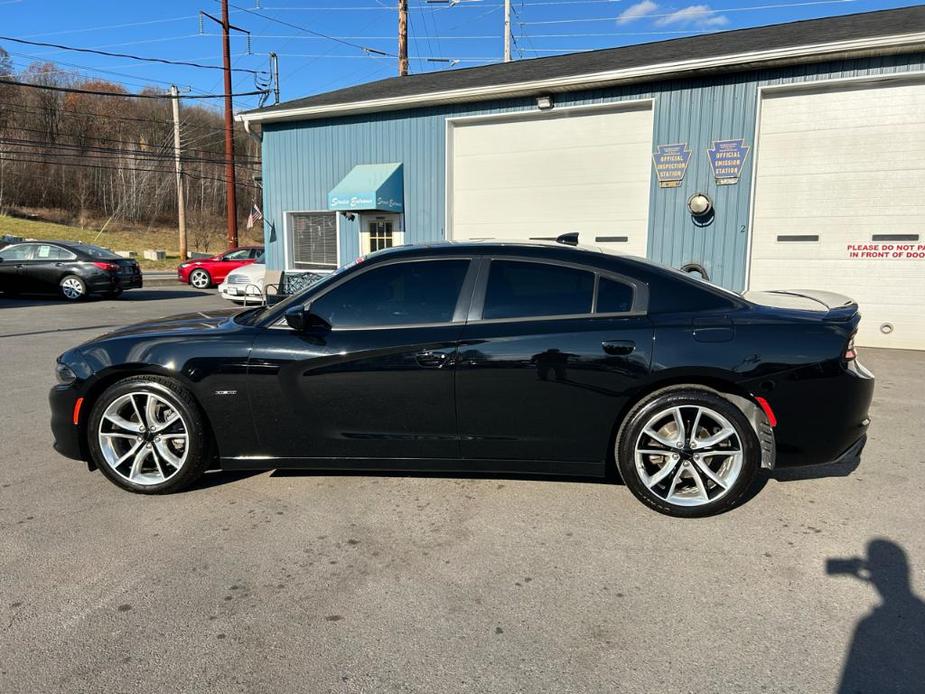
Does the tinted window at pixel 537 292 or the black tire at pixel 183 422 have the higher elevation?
the tinted window at pixel 537 292

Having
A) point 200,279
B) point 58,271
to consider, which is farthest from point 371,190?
point 200,279

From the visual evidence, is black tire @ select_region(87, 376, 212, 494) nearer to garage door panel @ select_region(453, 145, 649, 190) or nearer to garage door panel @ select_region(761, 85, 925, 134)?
garage door panel @ select_region(453, 145, 649, 190)

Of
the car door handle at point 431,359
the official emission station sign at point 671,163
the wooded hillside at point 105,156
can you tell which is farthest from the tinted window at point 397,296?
the wooded hillside at point 105,156

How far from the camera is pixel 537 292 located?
11.8 feet

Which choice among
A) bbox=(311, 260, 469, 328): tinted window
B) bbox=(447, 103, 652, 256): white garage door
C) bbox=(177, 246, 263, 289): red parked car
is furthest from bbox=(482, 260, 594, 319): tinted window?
bbox=(177, 246, 263, 289): red parked car

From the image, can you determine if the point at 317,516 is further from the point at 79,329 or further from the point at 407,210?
the point at 407,210

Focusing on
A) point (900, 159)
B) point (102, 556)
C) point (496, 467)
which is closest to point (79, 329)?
point (102, 556)

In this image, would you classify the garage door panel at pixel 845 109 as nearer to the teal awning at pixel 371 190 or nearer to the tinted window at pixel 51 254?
the teal awning at pixel 371 190

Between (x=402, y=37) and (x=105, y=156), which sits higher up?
(x=105, y=156)

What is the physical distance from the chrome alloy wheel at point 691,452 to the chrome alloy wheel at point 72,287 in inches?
621

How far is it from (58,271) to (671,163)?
1442 centimetres

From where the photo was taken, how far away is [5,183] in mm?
61000

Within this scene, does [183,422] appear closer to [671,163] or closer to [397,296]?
[397,296]

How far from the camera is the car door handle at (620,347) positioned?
3.43 meters
